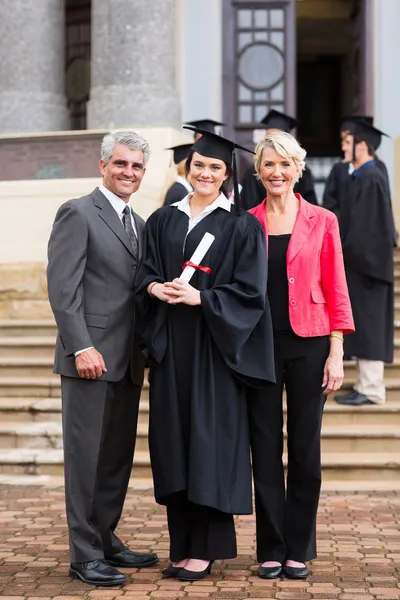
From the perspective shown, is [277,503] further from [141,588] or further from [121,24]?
[121,24]

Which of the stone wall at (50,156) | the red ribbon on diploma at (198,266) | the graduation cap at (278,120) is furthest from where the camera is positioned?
the stone wall at (50,156)

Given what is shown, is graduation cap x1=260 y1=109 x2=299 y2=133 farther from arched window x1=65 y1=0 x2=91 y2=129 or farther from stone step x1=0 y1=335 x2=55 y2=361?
arched window x1=65 y1=0 x2=91 y2=129

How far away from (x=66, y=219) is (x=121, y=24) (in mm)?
7020

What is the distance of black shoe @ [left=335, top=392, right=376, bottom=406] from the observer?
25.4 feet

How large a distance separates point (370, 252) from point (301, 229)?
10.9ft

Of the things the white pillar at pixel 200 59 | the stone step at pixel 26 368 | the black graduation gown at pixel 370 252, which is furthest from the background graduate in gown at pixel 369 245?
the white pillar at pixel 200 59

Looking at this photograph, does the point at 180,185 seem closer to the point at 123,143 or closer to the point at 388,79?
the point at 123,143

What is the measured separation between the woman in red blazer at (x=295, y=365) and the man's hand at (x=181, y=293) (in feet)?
1.31

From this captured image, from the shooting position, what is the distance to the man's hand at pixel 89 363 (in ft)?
15.2

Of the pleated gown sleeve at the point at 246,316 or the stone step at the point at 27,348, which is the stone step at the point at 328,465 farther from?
the pleated gown sleeve at the point at 246,316

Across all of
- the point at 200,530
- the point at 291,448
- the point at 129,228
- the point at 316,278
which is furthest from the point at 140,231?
the point at 200,530

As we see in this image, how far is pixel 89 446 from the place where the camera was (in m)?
4.75

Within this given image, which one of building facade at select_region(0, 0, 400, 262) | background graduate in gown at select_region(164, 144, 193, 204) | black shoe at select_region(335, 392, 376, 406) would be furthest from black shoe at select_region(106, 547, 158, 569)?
building facade at select_region(0, 0, 400, 262)

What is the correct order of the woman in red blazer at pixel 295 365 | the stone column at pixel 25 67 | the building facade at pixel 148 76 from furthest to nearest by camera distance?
the stone column at pixel 25 67 → the building facade at pixel 148 76 → the woman in red blazer at pixel 295 365
